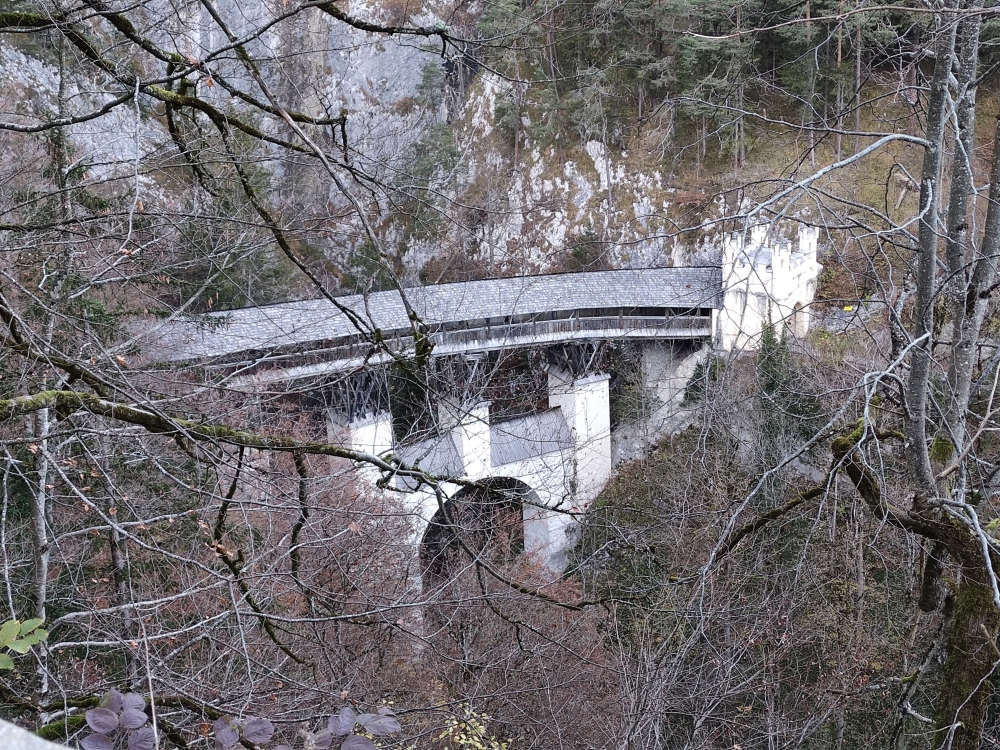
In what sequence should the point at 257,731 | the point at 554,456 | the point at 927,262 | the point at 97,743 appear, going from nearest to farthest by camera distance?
1. the point at 97,743
2. the point at 257,731
3. the point at 927,262
4. the point at 554,456

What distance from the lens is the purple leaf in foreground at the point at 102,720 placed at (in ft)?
4.11

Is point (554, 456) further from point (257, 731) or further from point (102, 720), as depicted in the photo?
point (102, 720)

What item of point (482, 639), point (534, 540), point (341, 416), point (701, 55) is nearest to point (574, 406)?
point (534, 540)

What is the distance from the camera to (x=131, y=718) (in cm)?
126

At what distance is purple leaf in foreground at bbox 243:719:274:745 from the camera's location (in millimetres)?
1354

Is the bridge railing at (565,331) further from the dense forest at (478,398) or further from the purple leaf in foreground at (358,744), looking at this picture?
the purple leaf in foreground at (358,744)

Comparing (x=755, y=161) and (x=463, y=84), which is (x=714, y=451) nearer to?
(x=755, y=161)

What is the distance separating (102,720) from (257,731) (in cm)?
25

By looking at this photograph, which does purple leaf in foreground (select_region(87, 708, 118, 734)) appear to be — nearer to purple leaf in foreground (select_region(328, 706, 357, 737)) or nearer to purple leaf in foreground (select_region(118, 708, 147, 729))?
purple leaf in foreground (select_region(118, 708, 147, 729))

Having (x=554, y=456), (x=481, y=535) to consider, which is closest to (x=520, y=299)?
(x=554, y=456)

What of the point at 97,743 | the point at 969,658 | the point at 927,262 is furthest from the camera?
the point at 969,658

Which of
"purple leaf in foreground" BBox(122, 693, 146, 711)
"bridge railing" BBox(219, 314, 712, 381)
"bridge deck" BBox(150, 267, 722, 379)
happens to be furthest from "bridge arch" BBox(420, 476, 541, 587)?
"purple leaf in foreground" BBox(122, 693, 146, 711)

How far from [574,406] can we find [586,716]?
26.8 feet

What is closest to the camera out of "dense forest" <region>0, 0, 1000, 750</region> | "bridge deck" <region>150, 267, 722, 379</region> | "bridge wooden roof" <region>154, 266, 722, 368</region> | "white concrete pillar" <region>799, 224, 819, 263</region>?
"dense forest" <region>0, 0, 1000, 750</region>
